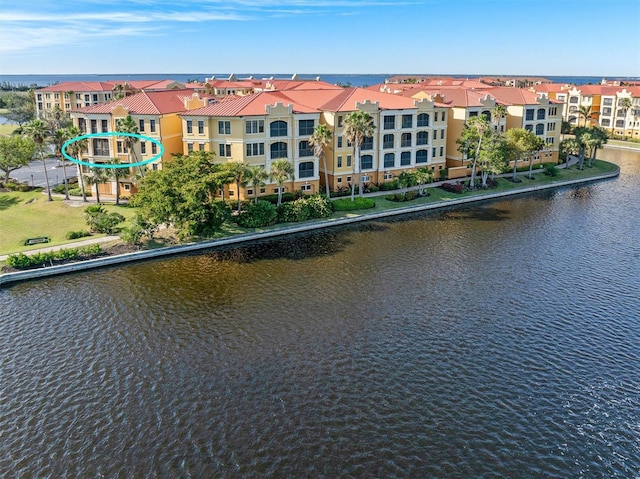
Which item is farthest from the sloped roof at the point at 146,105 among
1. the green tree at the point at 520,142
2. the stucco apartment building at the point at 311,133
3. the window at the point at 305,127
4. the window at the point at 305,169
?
the green tree at the point at 520,142

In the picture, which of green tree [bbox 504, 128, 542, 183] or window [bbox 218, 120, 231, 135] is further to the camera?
green tree [bbox 504, 128, 542, 183]

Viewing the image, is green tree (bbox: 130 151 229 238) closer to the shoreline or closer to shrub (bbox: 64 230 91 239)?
the shoreline

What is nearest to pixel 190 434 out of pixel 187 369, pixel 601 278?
pixel 187 369

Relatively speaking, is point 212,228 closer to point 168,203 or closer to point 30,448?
point 168,203

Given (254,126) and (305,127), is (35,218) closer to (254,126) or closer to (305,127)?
(254,126)

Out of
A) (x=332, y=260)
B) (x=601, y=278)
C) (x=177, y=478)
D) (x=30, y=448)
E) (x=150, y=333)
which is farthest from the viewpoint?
(x=332, y=260)

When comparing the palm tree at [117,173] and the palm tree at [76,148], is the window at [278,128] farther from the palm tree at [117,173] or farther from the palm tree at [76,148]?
the palm tree at [76,148]

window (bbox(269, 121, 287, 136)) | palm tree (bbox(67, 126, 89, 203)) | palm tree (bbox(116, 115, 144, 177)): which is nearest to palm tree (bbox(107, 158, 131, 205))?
palm tree (bbox(116, 115, 144, 177))
